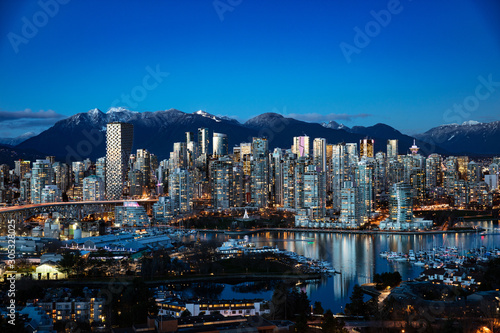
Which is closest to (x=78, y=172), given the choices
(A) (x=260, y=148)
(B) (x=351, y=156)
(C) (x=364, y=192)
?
(A) (x=260, y=148)

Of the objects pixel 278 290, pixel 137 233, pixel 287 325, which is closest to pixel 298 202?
pixel 137 233

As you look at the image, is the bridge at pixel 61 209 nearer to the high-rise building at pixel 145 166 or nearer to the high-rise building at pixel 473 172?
the high-rise building at pixel 145 166

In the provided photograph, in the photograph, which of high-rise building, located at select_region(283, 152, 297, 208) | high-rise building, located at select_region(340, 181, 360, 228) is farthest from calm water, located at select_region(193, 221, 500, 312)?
high-rise building, located at select_region(283, 152, 297, 208)

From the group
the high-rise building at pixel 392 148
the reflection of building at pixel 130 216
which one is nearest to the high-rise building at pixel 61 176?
the reflection of building at pixel 130 216

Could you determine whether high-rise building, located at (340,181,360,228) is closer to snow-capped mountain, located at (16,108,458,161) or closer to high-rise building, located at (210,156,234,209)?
high-rise building, located at (210,156,234,209)

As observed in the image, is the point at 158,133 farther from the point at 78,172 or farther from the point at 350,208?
the point at 350,208
